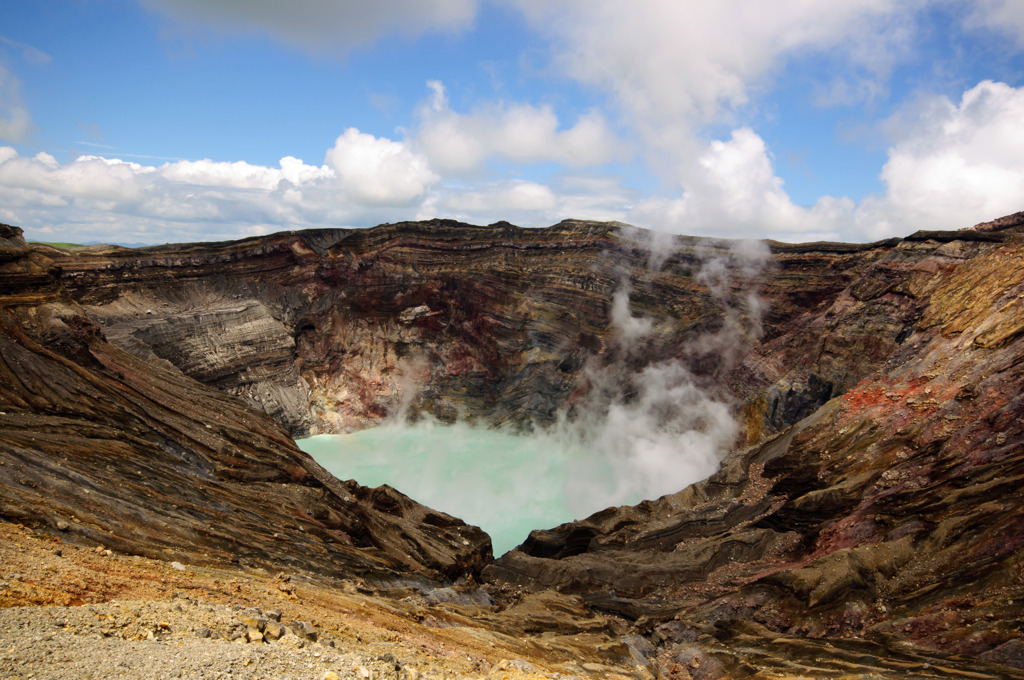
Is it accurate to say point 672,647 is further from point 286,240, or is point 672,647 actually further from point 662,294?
point 286,240

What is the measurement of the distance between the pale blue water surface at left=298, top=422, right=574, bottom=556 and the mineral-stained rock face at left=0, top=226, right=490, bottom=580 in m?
4.69

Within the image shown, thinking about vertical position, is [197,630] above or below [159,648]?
below

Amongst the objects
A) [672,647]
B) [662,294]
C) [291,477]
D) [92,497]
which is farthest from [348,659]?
[662,294]

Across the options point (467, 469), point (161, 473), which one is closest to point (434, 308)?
point (467, 469)

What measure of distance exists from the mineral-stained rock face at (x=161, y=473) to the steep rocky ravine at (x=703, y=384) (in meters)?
0.09

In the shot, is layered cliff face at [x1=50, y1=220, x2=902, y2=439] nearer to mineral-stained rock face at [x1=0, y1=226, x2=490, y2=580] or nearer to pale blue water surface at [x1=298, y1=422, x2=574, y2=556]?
pale blue water surface at [x1=298, y1=422, x2=574, y2=556]

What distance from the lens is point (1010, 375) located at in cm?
1683

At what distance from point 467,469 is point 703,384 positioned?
14.2m

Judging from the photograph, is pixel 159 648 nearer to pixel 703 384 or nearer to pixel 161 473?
pixel 161 473

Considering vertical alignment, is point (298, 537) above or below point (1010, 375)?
below

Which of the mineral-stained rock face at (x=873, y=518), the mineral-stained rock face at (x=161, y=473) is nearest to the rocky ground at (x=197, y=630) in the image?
Result: the mineral-stained rock face at (x=161, y=473)

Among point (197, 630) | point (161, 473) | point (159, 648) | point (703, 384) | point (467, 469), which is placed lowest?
point (467, 469)

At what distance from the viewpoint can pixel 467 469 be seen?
31906 mm

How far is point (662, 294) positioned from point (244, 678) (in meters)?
33.2
